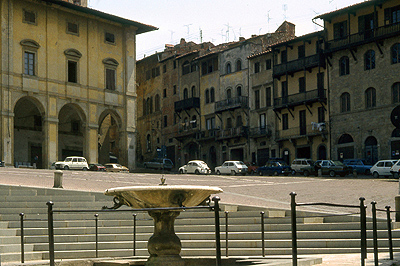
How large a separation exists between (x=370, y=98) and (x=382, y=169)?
9831 mm

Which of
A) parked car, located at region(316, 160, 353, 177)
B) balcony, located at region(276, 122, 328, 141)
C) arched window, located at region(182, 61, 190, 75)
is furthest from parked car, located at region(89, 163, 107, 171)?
arched window, located at region(182, 61, 190, 75)

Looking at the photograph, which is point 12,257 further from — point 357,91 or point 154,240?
point 357,91

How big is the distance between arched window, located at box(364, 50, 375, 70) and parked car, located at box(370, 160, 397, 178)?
1075 centimetres

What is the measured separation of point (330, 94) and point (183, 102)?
68.1 feet

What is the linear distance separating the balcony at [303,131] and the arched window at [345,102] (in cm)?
207

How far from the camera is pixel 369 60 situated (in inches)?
1970

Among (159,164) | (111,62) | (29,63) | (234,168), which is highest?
(111,62)

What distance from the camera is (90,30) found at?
52688 mm

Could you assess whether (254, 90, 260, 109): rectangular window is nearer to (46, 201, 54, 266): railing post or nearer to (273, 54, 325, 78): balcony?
(273, 54, 325, 78): balcony

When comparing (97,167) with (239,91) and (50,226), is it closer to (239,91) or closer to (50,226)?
(239,91)

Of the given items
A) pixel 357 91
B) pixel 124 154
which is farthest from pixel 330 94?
pixel 124 154

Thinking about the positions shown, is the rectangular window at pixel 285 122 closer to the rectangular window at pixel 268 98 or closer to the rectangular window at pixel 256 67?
the rectangular window at pixel 268 98

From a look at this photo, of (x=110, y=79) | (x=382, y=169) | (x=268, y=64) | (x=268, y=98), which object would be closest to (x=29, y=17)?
(x=110, y=79)

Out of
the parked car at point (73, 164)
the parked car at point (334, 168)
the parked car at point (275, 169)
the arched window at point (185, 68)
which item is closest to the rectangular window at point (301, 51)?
the parked car at point (275, 169)
